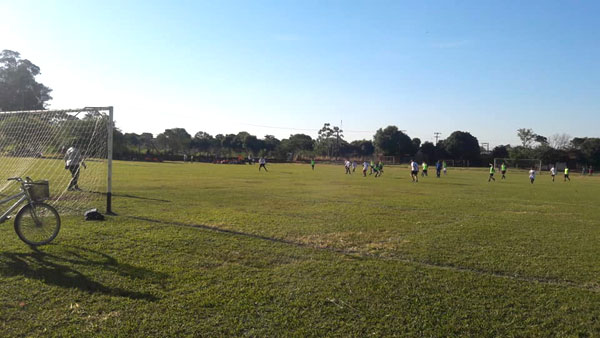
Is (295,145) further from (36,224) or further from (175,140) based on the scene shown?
(36,224)

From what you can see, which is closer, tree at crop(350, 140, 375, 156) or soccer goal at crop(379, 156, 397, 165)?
soccer goal at crop(379, 156, 397, 165)

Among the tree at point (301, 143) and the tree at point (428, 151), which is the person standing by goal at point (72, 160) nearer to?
the tree at point (428, 151)

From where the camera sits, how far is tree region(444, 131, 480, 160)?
265 ft

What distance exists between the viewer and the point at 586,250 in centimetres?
695

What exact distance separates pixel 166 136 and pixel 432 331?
96.9 metres

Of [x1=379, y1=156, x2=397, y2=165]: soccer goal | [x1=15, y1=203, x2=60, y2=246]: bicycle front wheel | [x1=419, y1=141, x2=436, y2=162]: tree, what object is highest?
[x1=419, y1=141, x2=436, y2=162]: tree

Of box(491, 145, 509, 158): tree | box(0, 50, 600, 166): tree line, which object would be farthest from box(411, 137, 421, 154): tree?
box(491, 145, 509, 158): tree

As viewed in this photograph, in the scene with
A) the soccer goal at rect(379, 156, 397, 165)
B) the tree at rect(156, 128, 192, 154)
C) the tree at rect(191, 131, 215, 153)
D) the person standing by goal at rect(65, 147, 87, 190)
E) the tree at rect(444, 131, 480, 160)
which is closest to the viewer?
the person standing by goal at rect(65, 147, 87, 190)

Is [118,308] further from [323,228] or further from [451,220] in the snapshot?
[451,220]

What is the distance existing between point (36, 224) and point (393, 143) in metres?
83.7

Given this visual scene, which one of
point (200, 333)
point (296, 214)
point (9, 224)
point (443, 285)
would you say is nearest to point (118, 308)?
point (200, 333)

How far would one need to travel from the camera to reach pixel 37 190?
255 inches

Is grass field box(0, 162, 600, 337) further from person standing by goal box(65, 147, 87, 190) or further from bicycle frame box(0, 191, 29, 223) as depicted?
person standing by goal box(65, 147, 87, 190)

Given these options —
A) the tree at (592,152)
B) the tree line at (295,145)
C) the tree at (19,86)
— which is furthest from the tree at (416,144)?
the tree at (19,86)
